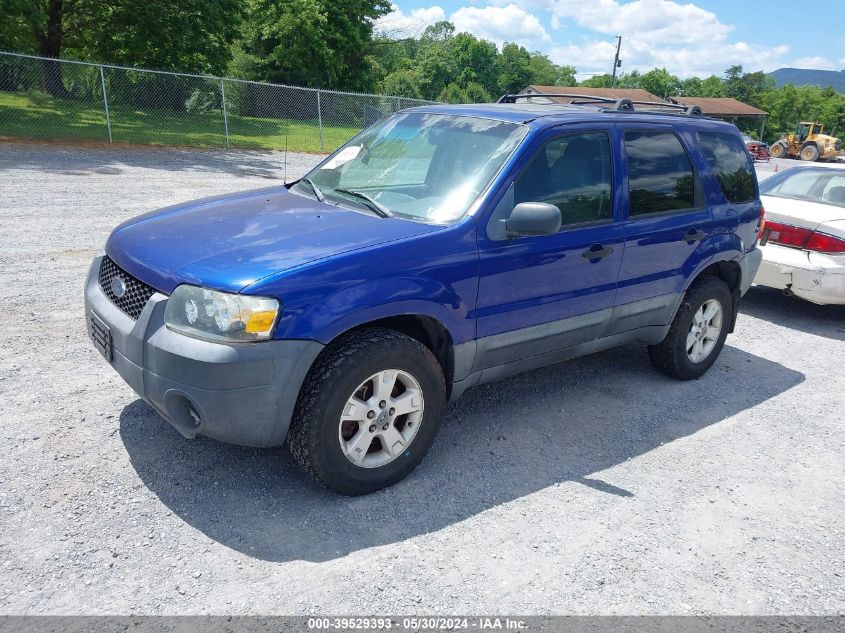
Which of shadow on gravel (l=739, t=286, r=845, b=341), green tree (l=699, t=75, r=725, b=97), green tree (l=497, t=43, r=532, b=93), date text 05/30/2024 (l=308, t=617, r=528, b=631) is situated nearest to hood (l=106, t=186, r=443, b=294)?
date text 05/30/2024 (l=308, t=617, r=528, b=631)

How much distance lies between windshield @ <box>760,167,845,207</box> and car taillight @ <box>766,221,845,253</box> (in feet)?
2.51

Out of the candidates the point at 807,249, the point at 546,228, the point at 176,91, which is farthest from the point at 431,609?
the point at 176,91

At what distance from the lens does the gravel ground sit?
9.37ft

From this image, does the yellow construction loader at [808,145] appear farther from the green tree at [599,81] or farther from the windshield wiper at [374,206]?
the green tree at [599,81]

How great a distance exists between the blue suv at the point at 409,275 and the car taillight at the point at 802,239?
231cm

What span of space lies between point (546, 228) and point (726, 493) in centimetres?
181

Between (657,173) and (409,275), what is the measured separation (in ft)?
7.46

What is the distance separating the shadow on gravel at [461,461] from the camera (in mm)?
3236

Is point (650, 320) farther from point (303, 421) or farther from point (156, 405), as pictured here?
point (156, 405)

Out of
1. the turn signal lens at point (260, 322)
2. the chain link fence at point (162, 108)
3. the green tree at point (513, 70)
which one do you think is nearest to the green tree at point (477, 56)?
the green tree at point (513, 70)

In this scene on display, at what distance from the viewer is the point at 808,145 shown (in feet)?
153

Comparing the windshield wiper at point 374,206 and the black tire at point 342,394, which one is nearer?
the black tire at point 342,394

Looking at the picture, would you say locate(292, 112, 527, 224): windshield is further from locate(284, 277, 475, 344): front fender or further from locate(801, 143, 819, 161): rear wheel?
locate(801, 143, 819, 161): rear wheel

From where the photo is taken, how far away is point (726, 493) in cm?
382
